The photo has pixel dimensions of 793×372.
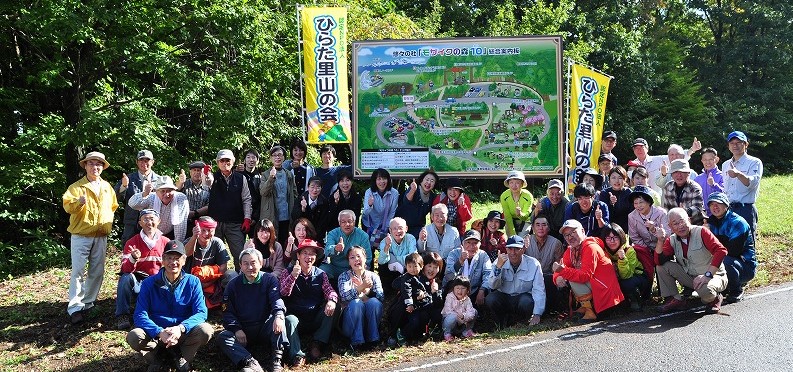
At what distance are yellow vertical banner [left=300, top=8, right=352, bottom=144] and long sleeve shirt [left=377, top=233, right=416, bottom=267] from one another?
2590 millimetres

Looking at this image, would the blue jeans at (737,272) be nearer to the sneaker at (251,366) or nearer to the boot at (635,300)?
the boot at (635,300)

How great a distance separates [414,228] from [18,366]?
202 inches

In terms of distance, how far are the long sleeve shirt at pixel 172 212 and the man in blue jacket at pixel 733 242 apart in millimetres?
6844

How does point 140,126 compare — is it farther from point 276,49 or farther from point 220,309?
point 220,309

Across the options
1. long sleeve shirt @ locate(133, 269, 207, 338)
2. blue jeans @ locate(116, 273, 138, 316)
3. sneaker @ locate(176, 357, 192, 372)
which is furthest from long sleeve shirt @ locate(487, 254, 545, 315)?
blue jeans @ locate(116, 273, 138, 316)

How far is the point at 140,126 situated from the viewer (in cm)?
1245

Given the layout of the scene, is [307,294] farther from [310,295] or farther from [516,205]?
[516,205]

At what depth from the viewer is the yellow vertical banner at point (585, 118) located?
1135cm

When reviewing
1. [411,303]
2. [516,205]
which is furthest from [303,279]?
[516,205]

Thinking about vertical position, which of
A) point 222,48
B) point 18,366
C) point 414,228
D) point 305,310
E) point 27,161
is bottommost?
point 18,366

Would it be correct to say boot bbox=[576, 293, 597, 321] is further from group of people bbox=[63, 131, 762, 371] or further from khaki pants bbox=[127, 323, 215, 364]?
khaki pants bbox=[127, 323, 215, 364]

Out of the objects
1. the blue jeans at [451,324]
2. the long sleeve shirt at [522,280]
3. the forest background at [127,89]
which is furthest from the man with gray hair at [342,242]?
the forest background at [127,89]

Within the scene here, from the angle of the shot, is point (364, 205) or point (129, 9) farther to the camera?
point (129, 9)

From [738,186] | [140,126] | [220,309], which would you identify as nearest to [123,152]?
[140,126]
